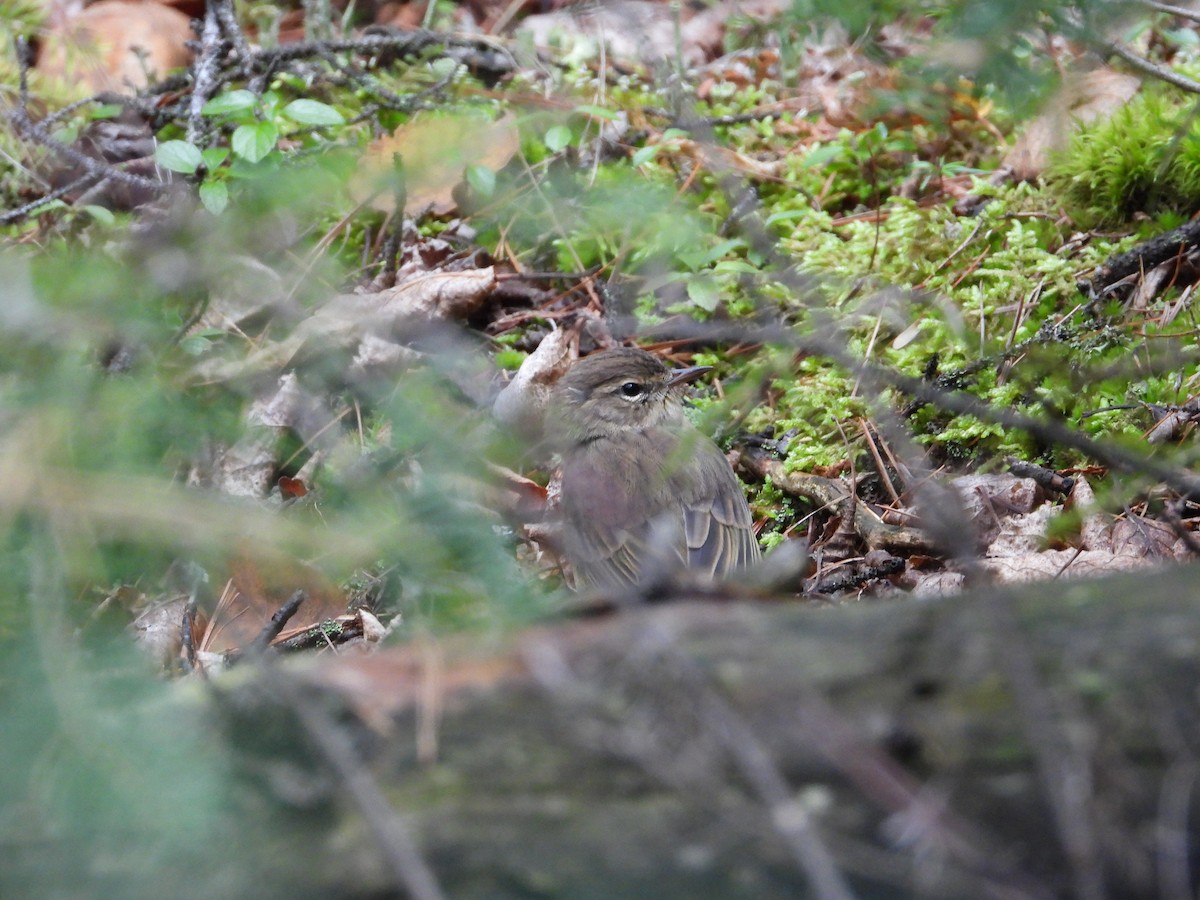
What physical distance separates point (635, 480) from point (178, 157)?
9.56 feet

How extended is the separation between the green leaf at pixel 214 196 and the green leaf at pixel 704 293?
2536 millimetres

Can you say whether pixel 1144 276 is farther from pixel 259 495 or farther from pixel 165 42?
pixel 165 42

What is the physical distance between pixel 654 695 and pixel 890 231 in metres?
5.40

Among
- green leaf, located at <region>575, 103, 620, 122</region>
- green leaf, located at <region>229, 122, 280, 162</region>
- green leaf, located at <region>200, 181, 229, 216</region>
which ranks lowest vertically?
green leaf, located at <region>200, 181, 229, 216</region>

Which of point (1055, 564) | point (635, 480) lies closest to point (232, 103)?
point (635, 480)

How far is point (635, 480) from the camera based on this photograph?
18.9ft

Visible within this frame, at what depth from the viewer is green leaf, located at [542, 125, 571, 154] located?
6699mm

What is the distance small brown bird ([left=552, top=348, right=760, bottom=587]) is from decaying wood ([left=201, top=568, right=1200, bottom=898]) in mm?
3359

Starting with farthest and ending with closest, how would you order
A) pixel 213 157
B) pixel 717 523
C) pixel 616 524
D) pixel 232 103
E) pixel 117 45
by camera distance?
pixel 117 45 → pixel 213 157 → pixel 232 103 → pixel 616 524 → pixel 717 523

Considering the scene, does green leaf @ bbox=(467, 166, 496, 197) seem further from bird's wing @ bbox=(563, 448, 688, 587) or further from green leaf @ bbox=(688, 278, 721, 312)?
bird's wing @ bbox=(563, 448, 688, 587)

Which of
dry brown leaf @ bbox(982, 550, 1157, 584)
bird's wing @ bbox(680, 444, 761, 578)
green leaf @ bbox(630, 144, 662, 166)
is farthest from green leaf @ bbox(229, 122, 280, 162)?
dry brown leaf @ bbox(982, 550, 1157, 584)

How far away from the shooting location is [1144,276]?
571 centimetres

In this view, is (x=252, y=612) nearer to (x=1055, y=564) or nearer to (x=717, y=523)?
(x=717, y=523)

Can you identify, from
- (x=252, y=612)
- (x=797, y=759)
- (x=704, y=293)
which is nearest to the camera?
(x=797, y=759)
